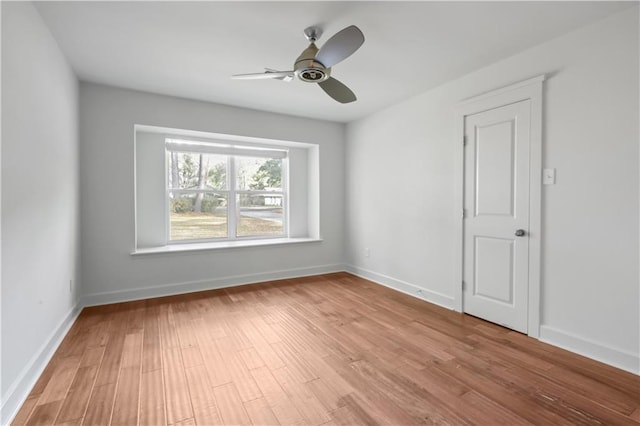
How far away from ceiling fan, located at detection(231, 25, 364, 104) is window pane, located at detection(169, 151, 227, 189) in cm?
242

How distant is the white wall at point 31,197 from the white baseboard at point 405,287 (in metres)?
3.58

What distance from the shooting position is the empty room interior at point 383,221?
178 cm

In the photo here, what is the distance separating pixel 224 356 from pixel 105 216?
2.37 metres

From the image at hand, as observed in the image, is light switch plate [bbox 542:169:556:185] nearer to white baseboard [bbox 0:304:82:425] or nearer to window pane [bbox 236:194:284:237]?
window pane [bbox 236:194:284:237]

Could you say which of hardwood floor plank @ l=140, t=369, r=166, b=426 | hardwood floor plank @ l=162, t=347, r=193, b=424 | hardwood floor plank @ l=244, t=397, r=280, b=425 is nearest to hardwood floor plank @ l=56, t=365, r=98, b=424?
hardwood floor plank @ l=140, t=369, r=166, b=426

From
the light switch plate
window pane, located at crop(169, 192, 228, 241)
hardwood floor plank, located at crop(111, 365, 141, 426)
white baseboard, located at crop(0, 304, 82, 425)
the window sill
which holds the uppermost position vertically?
the light switch plate

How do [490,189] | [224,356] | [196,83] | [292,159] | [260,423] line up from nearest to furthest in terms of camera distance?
1. [260,423]
2. [224,356]
3. [490,189]
4. [196,83]
5. [292,159]

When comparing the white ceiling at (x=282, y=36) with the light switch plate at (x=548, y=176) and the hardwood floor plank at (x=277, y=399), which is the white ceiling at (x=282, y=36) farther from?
the hardwood floor plank at (x=277, y=399)

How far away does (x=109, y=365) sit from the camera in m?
2.13

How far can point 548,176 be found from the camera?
2.48 m

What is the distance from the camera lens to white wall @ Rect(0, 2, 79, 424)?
1.65 metres

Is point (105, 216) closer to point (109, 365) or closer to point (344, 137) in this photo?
point (109, 365)

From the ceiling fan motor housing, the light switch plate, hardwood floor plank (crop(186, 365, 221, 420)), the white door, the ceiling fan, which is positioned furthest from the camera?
the white door

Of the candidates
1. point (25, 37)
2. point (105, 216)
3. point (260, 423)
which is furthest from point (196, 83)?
point (260, 423)
